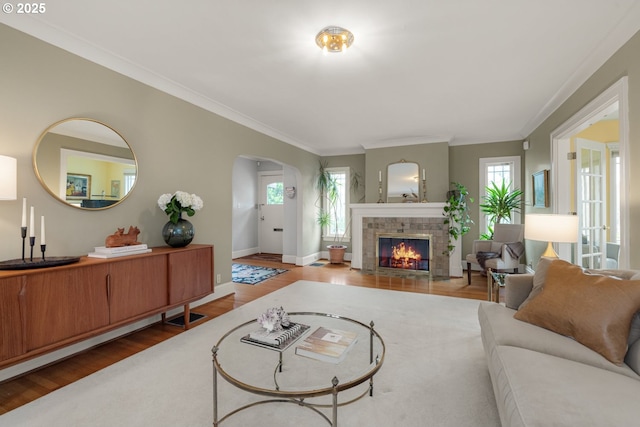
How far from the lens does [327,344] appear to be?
168 centimetres

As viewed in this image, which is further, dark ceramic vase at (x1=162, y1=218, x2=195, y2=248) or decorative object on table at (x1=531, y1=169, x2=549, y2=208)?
decorative object on table at (x1=531, y1=169, x2=549, y2=208)

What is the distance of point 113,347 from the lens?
252 cm

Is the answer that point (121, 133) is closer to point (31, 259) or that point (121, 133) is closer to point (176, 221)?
point (176, 221)

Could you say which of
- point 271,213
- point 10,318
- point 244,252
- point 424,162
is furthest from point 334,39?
point 244,252

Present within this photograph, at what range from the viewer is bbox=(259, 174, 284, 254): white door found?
24.6 feet

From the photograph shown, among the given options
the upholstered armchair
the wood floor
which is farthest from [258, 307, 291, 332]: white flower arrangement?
the upholstered armchair

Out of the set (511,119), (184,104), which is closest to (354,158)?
(511,119)

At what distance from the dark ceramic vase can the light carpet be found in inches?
34.3

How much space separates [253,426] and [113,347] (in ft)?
5.58

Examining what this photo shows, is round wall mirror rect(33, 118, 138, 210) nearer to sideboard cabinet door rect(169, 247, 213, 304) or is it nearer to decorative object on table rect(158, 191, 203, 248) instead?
decorative object on table rect(158, 191, 203, 248)

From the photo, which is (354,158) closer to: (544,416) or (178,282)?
(178,282)

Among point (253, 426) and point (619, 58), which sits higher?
point (619, 58)

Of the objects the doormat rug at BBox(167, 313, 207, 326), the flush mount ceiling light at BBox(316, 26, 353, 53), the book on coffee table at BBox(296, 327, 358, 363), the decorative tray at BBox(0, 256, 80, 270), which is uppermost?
the flush mount ceiling light at BBox(316, 26, 353, 53)

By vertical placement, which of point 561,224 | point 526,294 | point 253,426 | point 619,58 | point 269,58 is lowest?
point 253,426
